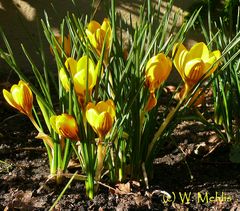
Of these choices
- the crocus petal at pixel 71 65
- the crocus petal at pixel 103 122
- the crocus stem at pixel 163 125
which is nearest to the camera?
the crocus petal at pixel 103 122

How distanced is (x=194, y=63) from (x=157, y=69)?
107 millimetres

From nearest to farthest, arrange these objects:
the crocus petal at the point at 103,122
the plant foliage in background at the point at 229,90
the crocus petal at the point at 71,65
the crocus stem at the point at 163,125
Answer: the crocus petal at the point at 103,122, the crocus petal at the point at 71,65, the crocus stem at the point at 163,125, the plant foliage in background at the point at 229,90

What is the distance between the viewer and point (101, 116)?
129cm

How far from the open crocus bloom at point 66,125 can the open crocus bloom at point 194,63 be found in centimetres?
36

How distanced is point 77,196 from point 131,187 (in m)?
0.19

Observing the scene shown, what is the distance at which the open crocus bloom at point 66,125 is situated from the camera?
52.6 inches

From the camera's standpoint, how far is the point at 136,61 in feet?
4.70

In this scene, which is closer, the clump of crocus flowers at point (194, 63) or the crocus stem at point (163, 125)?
the clump of crocus flowers at point (194, 63)

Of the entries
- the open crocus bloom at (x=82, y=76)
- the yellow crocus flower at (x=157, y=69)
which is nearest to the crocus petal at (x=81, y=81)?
the open crocus bloom at (x=82, y=76)

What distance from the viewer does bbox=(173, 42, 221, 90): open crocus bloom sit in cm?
137

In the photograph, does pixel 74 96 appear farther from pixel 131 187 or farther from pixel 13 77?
pixel 13 77

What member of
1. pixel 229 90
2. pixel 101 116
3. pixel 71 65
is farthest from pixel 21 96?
pixel 229 90

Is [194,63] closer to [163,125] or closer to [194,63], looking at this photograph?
[194,63]

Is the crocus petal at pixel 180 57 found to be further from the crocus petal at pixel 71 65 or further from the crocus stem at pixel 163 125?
the crocus petal at pixel 71 65
